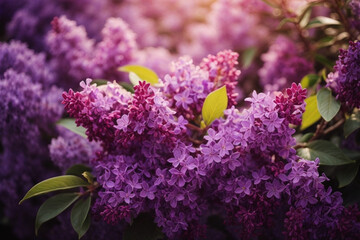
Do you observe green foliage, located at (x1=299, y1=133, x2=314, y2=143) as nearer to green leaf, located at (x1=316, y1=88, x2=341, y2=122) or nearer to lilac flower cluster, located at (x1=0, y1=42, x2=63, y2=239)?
green leaf, located at (x1=316, y1=88, x2=341, y2=122)

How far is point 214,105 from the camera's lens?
3.34ft

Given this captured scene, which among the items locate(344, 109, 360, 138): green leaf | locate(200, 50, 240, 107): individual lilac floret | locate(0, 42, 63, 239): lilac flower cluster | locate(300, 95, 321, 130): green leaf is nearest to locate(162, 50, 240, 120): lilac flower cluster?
locate(200, 50, 240, 107): individual lilac floret

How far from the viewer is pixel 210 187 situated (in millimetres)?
1025

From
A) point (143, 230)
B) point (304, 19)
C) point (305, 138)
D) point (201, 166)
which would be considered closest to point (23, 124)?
point (143, 230)

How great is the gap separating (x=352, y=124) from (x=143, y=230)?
71 cm

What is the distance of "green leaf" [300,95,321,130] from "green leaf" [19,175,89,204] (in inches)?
29.5

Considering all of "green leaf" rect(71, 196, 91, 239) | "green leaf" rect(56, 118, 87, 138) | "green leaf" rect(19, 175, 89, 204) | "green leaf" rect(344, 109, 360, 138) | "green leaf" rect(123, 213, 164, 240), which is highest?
"green leaf" rect(56, 118, 87, 138)

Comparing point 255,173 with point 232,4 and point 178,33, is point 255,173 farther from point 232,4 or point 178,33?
point 178,33

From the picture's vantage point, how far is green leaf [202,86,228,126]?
99cm

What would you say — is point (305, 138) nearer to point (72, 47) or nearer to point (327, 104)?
point (327, 104)

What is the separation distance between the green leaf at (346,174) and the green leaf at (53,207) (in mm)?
823

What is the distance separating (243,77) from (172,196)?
1.19 m

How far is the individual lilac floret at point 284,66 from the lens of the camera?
151 cm

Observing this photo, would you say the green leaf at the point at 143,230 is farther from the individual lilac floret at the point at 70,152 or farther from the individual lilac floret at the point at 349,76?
the individual lilac floret at the point at 349,76
